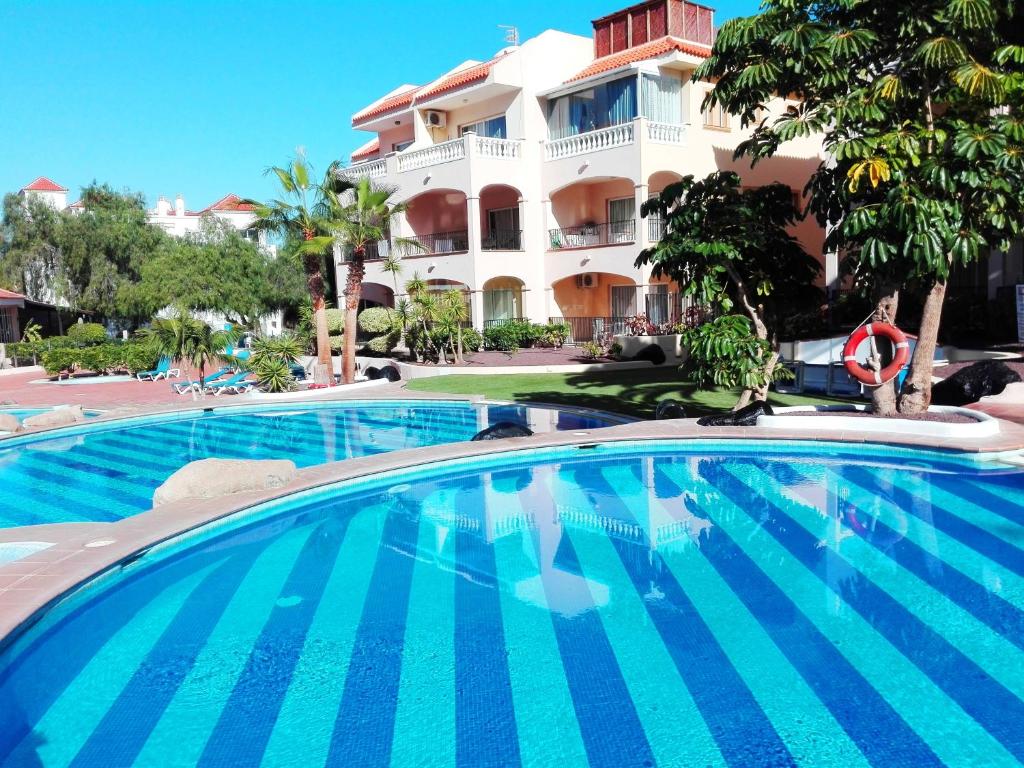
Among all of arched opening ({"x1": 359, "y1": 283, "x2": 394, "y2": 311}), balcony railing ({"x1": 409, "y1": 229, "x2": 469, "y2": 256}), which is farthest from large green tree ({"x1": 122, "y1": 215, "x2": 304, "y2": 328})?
balcony railing ({"x1": 409, "y1": 229, "x2": 469, "y2": 256})

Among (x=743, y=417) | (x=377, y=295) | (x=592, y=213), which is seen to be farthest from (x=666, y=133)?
(x=377, y=295)

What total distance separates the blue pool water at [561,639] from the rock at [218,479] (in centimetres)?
51

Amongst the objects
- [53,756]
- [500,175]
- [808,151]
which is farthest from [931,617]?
[808,151]

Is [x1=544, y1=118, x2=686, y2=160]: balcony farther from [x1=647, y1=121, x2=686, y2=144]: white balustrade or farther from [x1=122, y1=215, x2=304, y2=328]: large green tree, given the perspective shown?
[x1=122, y1=215, x2=304, y2=328]: large green tree

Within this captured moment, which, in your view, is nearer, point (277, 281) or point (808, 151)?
point (808, 151)

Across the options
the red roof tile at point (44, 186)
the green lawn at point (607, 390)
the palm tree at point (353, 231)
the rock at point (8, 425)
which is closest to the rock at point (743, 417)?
the green lawn at point (607, 390)

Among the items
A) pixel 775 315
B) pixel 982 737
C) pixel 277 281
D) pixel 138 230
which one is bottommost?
pixel 982 737

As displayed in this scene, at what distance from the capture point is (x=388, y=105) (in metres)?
35.8

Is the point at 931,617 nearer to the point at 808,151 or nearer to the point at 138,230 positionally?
the point at 808,151

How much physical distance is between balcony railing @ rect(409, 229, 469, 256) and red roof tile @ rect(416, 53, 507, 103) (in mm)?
5308

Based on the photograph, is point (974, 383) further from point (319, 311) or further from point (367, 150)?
point (367, 150)

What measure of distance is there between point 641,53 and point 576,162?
4143 mm

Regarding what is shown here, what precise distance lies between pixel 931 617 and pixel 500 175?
24.5 metres

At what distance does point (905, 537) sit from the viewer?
28.9 feet
